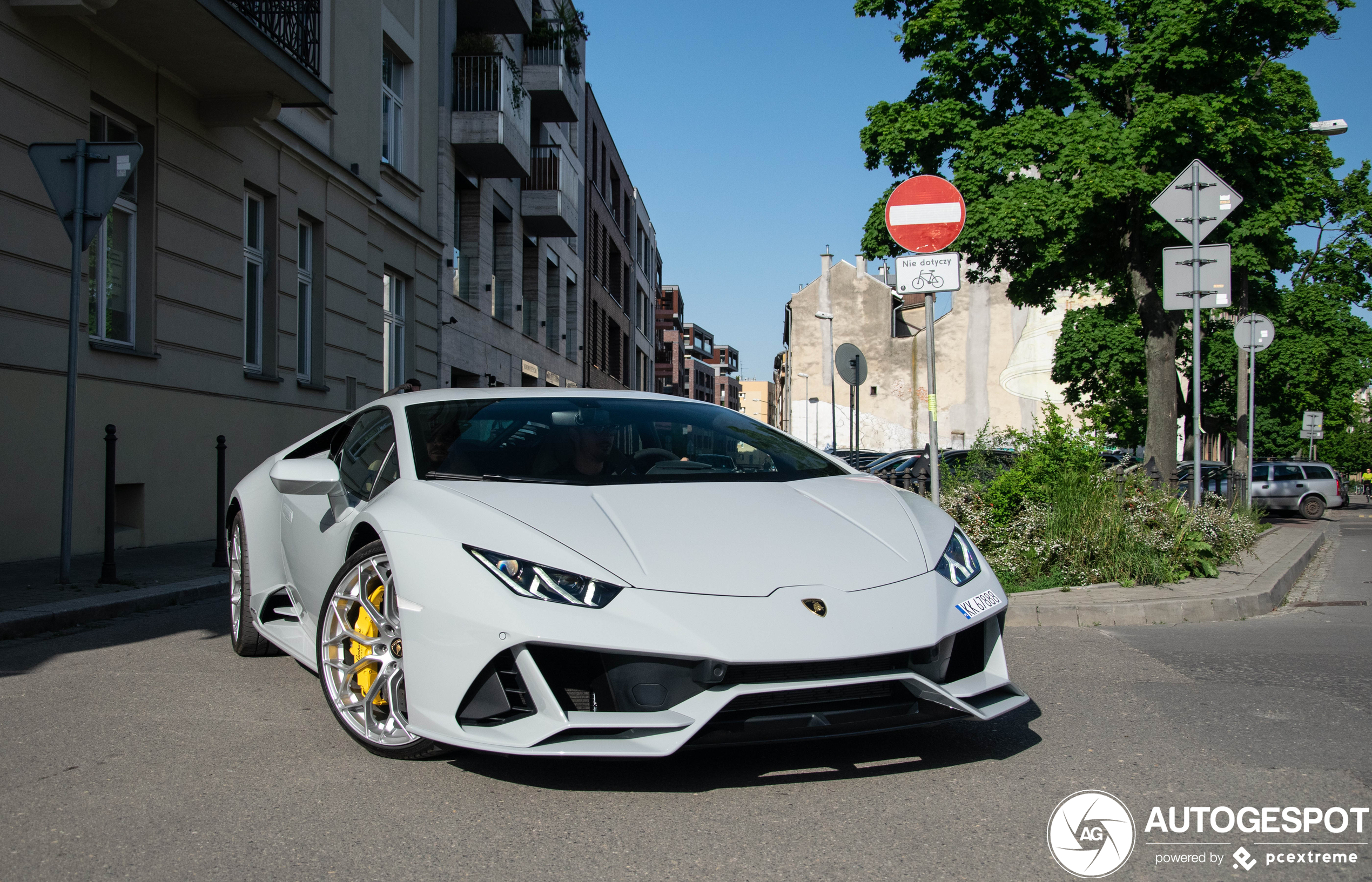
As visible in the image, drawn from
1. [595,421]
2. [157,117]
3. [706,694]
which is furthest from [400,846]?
[157,117]

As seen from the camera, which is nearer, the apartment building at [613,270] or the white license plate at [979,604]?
the white license plate at [979,604]

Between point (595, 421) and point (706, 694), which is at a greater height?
point (595, 421)

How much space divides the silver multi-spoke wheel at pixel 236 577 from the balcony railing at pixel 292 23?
740cm

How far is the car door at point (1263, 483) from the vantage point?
27.6 metres

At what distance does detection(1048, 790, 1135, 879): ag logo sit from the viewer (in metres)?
2.65

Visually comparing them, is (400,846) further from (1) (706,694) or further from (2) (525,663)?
(1) (706,694)

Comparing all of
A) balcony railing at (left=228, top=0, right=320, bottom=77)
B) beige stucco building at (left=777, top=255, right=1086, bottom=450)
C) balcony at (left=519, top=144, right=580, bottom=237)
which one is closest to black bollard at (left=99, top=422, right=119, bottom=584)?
balcony railing at (left=228, top=0, right=320, bottom=77)

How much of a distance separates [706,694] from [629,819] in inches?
16.3

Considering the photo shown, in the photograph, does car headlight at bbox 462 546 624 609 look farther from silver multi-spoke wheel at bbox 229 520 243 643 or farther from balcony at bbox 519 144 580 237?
balcony at bbox 519 144 580 237

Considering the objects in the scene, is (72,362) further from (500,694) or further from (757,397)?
(757,397)

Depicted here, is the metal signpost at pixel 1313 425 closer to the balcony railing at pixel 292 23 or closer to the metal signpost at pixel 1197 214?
the metal signpost at pixel 1197 214

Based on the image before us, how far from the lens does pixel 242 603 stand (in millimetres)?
5203

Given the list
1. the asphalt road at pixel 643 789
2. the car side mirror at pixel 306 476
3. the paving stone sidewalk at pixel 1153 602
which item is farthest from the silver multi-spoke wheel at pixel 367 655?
the paving stone sidewalk at pixel 1153 602

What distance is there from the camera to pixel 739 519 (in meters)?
3.43
